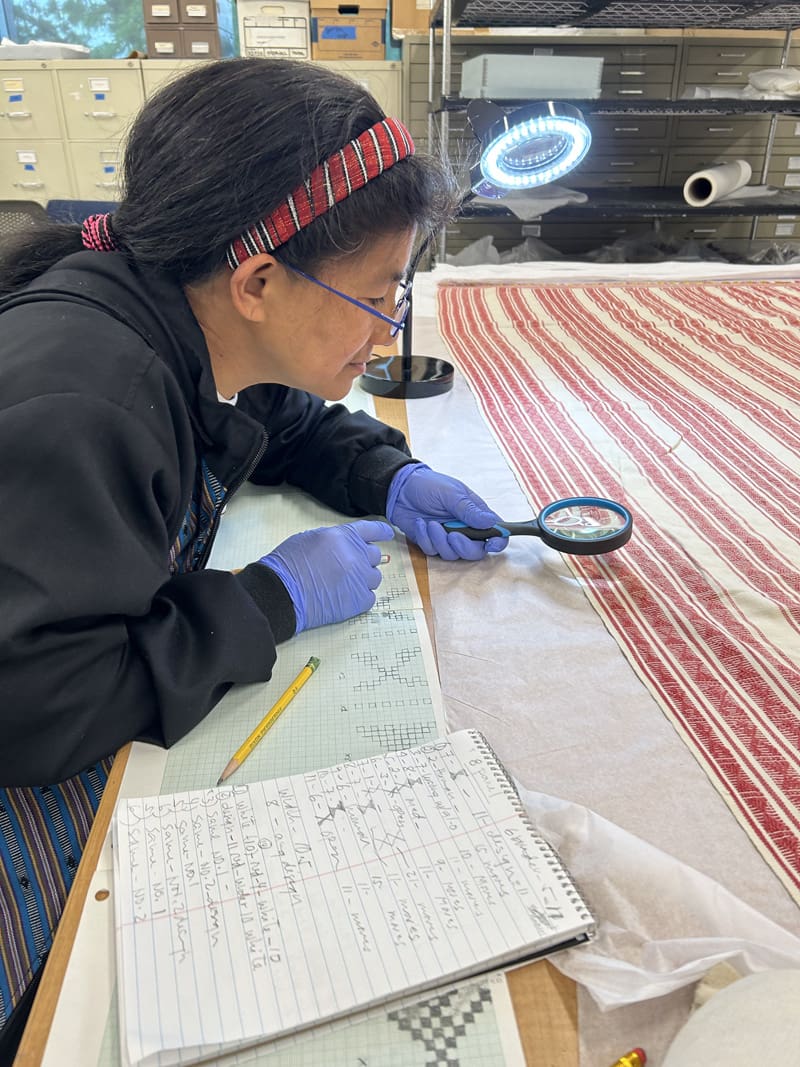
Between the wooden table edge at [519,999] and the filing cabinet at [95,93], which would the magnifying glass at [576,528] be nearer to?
the wooden table edge at [519,999]

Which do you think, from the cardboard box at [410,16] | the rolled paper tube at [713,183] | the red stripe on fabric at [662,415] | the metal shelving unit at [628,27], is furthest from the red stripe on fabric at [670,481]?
the cardboard box at [410,16]

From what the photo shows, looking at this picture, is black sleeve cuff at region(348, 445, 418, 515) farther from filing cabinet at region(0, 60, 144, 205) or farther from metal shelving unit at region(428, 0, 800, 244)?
filing cabinet at region(0, 60, 144, 205)

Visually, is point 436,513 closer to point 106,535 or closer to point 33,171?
point 106,535

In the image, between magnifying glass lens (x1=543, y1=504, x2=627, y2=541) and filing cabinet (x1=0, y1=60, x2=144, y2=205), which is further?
filing cabinet (x1=0, y1=60, x2=144, y2=205)

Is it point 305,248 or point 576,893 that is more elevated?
point 305,248

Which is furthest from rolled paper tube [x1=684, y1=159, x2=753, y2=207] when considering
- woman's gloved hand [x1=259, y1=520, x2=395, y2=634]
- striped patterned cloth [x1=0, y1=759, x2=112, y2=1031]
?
striped patterned cloth [x1=0, y1=759, x2=112, y2=1031]

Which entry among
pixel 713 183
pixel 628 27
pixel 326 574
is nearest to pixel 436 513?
pixel 326 574

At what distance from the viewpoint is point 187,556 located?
33.0 inches

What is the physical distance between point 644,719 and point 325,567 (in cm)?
34

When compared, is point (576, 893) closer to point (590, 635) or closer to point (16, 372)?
point (590, 635)

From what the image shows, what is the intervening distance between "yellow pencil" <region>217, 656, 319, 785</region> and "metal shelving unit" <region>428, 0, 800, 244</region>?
2.59 metres

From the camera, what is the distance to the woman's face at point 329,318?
2.50 ft

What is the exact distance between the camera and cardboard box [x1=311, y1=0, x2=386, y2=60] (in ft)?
11.2

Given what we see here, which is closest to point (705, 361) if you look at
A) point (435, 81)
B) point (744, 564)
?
point (744, 564)
